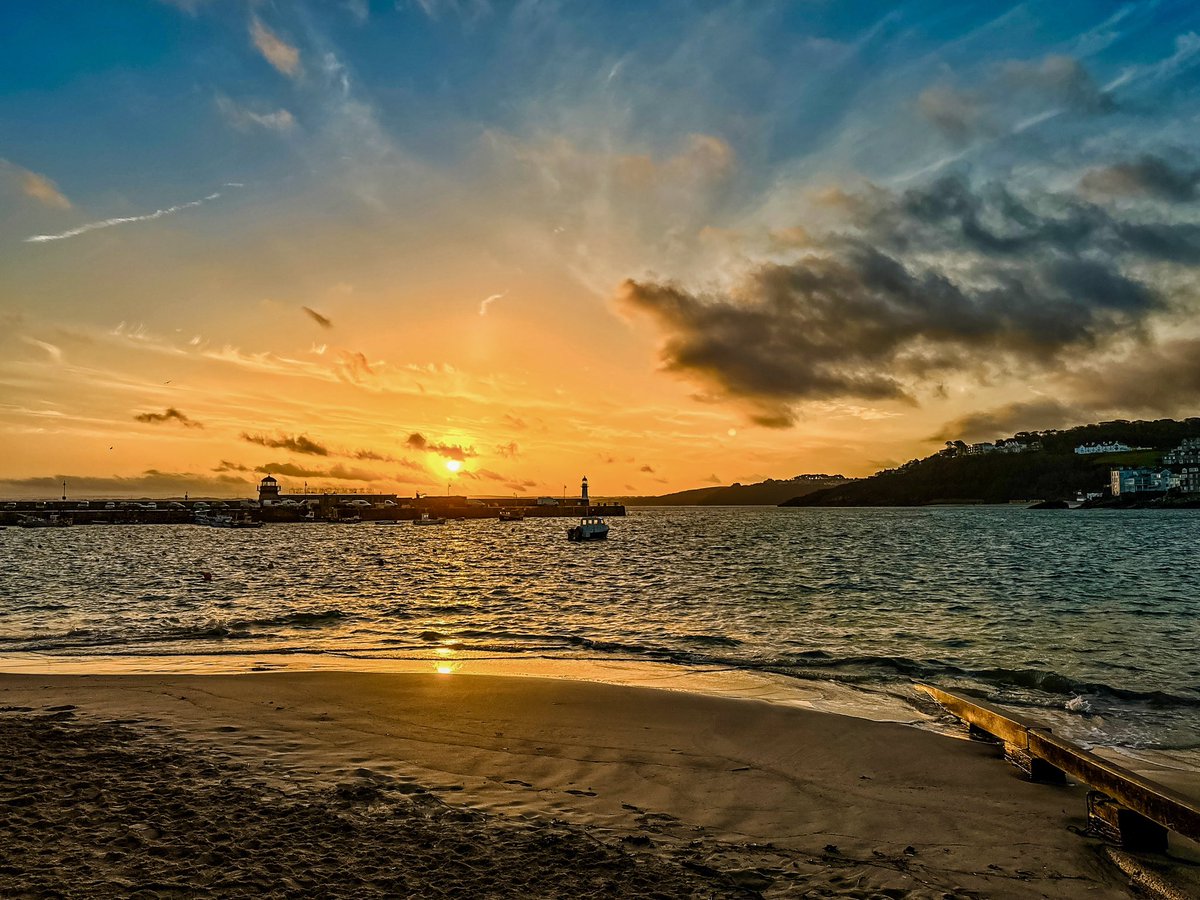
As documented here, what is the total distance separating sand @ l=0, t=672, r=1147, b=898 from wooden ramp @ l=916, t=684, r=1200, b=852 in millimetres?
323

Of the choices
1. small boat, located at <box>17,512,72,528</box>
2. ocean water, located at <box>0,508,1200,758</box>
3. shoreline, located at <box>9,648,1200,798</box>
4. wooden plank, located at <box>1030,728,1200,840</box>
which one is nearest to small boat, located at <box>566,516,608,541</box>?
ocean water, located at <box>0,508,1200,758</box>

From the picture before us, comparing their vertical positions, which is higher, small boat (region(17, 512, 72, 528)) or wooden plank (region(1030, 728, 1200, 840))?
wooden plank (region(1030, 728, 1200, 840))

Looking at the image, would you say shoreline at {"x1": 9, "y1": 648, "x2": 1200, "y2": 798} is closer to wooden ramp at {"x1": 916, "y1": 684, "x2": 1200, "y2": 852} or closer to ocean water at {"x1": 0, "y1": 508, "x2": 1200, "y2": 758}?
ocean water at {"x1": 0, "y1": 508, "x2": 1200, "y2": 758}

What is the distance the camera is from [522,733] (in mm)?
11320

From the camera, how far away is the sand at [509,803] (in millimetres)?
6133

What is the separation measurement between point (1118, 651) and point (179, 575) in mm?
48718

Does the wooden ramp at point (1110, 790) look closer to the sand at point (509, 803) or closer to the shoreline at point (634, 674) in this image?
the sand at point (509, 803)

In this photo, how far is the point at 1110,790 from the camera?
7.34 m

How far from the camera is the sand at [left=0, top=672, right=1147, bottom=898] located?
613cm

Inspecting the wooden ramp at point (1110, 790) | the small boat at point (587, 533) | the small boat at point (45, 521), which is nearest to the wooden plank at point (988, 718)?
the wooden ramp at point (1110, 790)

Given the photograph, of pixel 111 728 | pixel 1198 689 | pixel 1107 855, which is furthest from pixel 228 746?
pixel 1198 689

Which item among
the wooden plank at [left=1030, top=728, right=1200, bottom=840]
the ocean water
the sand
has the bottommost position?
the ocean water

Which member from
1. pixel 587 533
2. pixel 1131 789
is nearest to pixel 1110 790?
pixel 1131 789

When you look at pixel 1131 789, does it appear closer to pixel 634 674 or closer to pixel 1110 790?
pixel 1110 790
